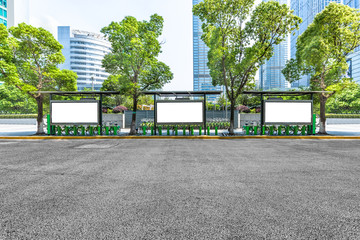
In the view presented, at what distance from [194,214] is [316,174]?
13.0ft

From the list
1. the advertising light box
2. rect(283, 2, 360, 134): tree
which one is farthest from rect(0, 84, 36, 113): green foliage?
rect(283, 2, 360, 134): tree

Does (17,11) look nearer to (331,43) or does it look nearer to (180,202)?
(331,43)

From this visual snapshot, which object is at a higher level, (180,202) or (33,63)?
(33,63)

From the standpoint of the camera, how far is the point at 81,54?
369 ft

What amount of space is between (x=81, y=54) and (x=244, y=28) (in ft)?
388

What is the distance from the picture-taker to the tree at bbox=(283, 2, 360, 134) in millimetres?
14719

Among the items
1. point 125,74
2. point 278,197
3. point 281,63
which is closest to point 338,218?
point 278,197

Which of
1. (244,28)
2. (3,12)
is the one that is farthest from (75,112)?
(3,12)

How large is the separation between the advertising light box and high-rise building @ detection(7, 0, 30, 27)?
56.4 meters

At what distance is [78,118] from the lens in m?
15.8

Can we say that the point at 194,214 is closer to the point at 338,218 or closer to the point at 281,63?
the point at 338,218

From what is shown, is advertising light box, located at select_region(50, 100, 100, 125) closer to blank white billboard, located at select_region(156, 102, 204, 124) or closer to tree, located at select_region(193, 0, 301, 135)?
blank white billboard, located at select_region(156, 102, 204, 124)

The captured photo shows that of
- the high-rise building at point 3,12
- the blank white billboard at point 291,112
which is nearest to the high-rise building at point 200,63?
the high-rise building at point 3,12

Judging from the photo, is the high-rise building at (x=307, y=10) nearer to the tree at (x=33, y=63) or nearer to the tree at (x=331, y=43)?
the tree at (x=331, y=43)
